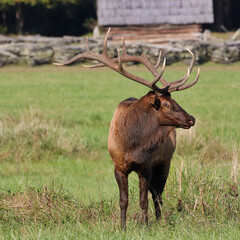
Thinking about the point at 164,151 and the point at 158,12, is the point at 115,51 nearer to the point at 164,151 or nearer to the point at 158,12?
the point at 158,12

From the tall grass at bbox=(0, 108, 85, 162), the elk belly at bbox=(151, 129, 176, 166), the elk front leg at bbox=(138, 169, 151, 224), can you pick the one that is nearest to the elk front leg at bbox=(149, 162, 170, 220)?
the elk belly at bbox=(151, 129, 176, 166)

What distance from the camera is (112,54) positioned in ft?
110

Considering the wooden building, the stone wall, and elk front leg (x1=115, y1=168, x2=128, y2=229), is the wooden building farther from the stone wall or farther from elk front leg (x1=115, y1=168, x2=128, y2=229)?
elk front leg (x1=115, y1=168, x2=128, y2=229)

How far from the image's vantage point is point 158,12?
38938 mm

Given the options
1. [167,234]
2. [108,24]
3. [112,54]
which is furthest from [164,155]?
[108,24]

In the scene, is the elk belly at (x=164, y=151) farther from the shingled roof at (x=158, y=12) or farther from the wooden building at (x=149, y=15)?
the shingled roof at (x=158, y=12)

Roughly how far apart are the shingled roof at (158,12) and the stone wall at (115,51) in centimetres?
444

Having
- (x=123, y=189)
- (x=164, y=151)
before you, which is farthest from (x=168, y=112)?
(x=123, y=189)

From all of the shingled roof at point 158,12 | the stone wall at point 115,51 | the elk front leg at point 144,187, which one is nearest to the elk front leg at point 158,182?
the elk front leg at point 144,187

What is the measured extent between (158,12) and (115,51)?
6211 mm

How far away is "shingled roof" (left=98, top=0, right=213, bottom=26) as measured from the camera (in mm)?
38562

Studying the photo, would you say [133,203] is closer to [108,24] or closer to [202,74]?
[202,74]

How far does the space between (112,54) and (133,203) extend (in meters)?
26.0

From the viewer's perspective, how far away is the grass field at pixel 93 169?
270 inches
